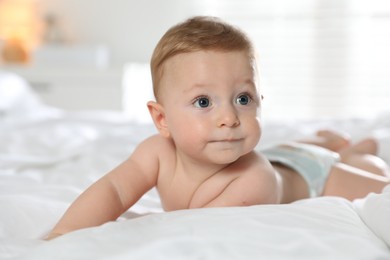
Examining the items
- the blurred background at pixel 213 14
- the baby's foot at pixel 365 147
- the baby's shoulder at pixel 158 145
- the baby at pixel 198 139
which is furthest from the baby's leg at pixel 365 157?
the blurred background at pixel 213 14

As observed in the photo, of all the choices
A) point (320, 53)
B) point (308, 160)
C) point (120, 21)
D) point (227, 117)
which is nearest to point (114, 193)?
point (227, 117)

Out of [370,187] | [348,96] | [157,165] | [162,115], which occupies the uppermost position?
[162,115]

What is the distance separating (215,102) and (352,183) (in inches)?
19.0

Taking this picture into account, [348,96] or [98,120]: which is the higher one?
[98,120]

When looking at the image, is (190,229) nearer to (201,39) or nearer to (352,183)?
(201,39)

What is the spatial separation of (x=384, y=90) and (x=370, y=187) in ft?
10.1

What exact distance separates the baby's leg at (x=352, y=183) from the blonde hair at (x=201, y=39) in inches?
17.7

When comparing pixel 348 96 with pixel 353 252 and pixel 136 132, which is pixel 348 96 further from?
pixel 353 252

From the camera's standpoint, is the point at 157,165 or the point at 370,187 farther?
the point at 370,187

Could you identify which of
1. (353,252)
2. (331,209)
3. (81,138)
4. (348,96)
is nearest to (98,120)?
(81,138)

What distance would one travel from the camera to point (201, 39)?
1.12 m

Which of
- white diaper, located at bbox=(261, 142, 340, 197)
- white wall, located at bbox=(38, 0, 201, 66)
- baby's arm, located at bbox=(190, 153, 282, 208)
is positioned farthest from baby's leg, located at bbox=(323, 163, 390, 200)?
white wall, located at bbox=(38, 0, 201, 66)

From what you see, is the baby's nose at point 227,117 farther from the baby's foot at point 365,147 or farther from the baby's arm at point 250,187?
the baby's foot at point 365,147

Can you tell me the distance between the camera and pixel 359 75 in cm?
443
